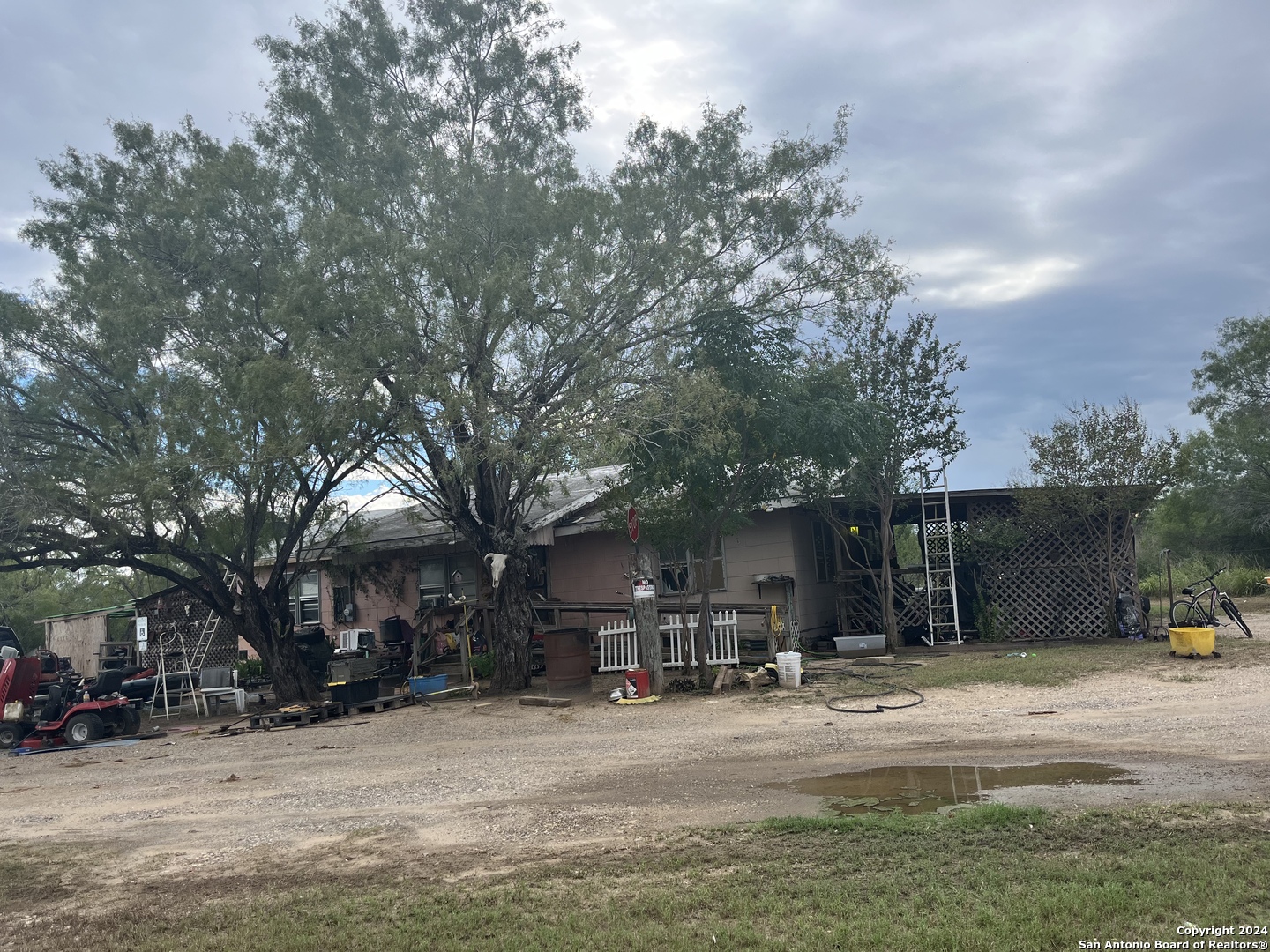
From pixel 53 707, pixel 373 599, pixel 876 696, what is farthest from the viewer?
pixel 373 599

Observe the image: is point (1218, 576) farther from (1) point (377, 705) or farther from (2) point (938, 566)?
(1) point (377, 705)

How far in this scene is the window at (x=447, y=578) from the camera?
853 inches

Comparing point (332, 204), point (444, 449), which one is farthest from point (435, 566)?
point (332, 204)

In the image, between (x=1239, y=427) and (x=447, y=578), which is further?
(x=1239, y=427)

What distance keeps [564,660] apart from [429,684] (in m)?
3.17

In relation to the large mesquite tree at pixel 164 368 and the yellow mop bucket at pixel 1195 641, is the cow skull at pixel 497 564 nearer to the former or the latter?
the large mesquite tree at pixel 164 368

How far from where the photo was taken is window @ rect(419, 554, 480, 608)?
853 inches

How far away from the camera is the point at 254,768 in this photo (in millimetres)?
10164

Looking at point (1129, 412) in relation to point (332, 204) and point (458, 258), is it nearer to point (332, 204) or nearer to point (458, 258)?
point (458, 258)

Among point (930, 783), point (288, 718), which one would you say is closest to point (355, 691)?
point (288, 718)

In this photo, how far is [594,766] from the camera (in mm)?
8633

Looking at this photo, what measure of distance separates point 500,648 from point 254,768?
587 centimetres

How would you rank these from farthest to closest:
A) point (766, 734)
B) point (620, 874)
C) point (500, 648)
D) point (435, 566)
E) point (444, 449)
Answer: point (435, 566) < point (500, 648) < point (444, 449) < point (766, 734) < point (620, 874)

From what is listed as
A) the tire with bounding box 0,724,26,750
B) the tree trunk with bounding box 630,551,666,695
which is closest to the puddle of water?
the tree trunk with bounding box 630,551,666,695
